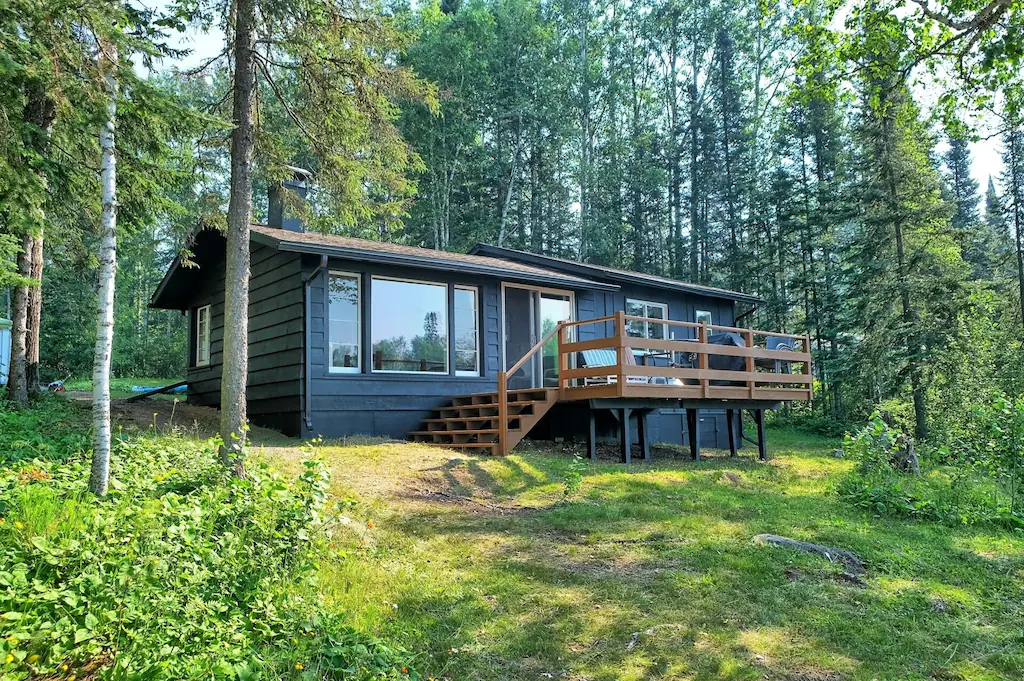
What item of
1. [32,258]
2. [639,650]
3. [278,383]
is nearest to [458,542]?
[639,650]

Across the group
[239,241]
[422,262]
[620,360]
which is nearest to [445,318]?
[422,262]

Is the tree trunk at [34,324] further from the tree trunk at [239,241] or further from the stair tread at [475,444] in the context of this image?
the stair tread at [475,444]

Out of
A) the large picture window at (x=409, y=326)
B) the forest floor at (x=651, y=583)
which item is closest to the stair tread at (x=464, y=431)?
the large picture window at (x=409, y=326)

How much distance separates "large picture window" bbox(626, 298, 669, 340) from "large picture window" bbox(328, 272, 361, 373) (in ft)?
20.4

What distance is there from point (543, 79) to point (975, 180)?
29922 millimetres

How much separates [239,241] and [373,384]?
4.82 meters

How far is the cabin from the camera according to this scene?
1012 centimetres

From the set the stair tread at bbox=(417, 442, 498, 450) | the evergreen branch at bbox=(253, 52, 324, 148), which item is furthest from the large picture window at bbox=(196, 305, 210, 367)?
the evergreen branch at bbox=(253, 52, 324, 148)

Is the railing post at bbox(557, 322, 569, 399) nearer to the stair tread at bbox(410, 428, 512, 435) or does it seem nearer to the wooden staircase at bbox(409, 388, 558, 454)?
the wooden staircase at bbox(409, 388, 558, 454)

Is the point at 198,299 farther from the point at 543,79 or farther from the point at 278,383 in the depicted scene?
the point at 543,79

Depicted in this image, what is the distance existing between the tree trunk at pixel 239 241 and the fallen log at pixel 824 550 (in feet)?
14.4

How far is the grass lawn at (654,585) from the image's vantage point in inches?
146

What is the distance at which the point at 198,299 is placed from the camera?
14617 mm

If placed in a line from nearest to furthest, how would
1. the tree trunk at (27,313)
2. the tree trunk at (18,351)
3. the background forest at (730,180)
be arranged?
the tree trunk at (27,313), the tree trunk at (18,351), the background forest at (730,180)
